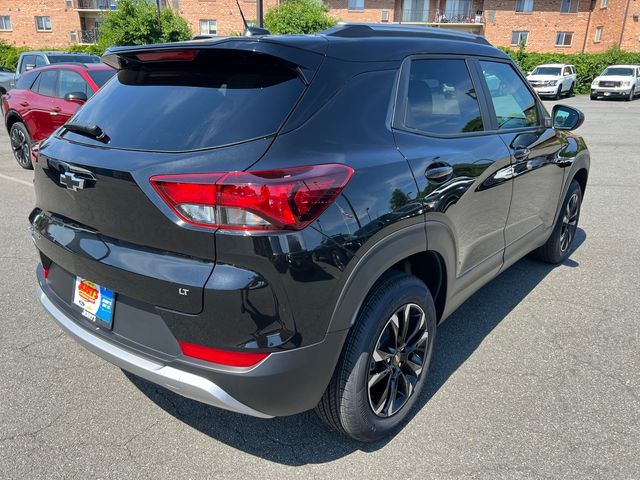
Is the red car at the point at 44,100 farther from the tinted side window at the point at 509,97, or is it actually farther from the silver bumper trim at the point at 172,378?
the silver bumper trim at the point at 172,378

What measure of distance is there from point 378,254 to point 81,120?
163 cm

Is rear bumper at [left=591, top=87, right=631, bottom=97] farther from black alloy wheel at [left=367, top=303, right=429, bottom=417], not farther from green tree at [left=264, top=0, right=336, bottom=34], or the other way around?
black alloy wheel at [left=367, top=303, right=429, bottom=417]

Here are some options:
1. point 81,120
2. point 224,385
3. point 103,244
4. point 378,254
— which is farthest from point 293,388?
point 81,120

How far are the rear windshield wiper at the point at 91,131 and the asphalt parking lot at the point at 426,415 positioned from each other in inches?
54.0

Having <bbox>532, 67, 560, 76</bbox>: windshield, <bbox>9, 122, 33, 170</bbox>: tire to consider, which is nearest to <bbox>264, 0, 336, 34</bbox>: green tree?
<bbox>532, 67, 560, 76</bbox>: windshield

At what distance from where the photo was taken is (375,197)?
2.02 meters

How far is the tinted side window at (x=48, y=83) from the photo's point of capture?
802 cm

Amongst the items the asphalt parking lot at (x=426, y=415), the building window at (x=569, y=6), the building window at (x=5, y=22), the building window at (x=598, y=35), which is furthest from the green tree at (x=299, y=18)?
the asphalt parking lot at (x=426, y=415)

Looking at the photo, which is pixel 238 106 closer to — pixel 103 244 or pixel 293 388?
pixel 103 244

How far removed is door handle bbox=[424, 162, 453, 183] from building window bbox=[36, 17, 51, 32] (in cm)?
5411

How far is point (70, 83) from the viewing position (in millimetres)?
7832

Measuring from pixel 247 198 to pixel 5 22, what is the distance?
5758 cm

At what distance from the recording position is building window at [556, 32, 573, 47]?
4341 centimetres

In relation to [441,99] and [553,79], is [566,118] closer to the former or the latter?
[441,99]
